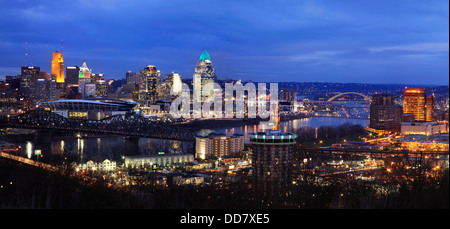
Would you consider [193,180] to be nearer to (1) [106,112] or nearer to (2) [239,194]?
(2) [239,194]

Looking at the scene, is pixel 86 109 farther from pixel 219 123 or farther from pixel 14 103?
pixel 14 103

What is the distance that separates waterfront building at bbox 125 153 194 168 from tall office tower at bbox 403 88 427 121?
2052cm

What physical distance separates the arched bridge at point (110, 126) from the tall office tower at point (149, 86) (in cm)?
2252

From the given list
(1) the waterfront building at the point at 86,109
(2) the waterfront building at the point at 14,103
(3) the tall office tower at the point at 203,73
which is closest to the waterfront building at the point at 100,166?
(1) the waterfront building at the point at 86,109

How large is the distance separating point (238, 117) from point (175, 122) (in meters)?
4.73

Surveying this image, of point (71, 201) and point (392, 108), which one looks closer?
point (71, 201)

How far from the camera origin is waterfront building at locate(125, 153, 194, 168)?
13.3m

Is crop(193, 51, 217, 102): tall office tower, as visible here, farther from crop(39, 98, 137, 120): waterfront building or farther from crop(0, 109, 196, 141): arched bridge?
crop(0, 109, 196, 141): arched bridge

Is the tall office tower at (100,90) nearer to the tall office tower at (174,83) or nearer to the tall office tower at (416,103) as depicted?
the tall office tower at (174,83)

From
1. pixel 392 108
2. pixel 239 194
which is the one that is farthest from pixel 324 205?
pixel 392 108

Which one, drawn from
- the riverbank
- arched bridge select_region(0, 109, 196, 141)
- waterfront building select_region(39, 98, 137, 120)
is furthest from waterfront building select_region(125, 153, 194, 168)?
waterfront building select_region(39, 98, 137, 120)

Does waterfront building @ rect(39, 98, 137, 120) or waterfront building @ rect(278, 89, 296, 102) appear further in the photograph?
waterfront building @ rect(278, 89, 296, 102)
